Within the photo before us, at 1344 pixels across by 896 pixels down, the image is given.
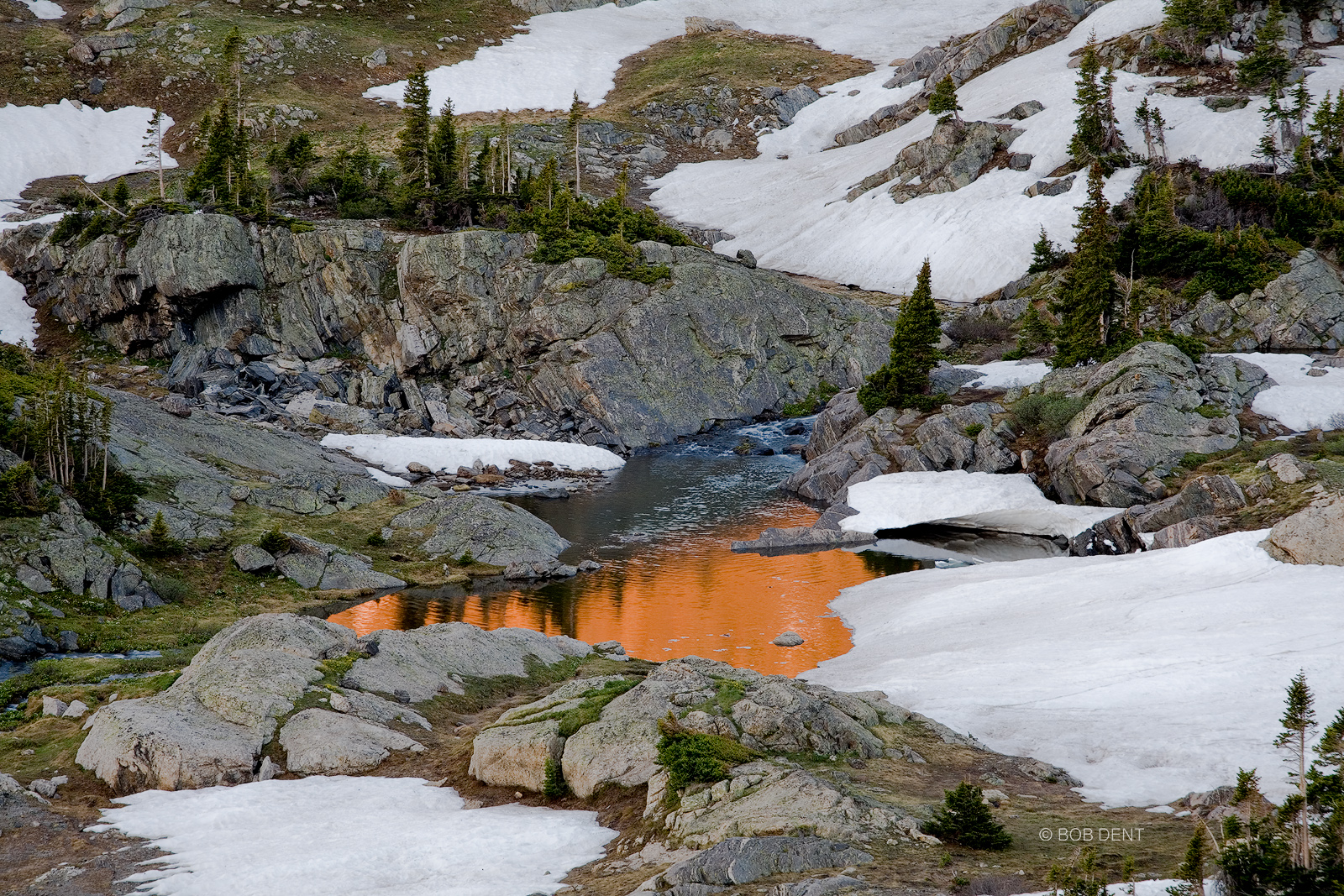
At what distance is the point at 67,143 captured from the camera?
96688 mm

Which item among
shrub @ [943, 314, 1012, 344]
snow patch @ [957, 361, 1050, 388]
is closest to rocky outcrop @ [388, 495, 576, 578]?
snow patch @ [957, 361, 1050, 388]

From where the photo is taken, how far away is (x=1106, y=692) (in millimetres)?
21734

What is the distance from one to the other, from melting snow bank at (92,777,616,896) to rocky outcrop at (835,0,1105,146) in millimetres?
104817

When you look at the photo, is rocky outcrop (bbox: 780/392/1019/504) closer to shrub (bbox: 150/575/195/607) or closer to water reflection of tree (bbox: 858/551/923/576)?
water reflection of tree (bbox: 858/551/923/576)

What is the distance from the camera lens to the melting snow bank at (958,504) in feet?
145

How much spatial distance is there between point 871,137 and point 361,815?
354 feet

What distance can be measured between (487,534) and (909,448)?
2265 cm

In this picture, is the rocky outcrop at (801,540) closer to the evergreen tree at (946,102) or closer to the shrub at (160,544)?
the shrub at (160,544)

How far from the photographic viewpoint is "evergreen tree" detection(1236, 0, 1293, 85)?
81562 mm

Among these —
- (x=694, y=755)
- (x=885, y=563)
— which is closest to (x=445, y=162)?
(x=885, y=563)

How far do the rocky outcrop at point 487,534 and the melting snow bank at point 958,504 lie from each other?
1457 centimetres

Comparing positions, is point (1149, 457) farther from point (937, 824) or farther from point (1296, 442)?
point (937, 824)

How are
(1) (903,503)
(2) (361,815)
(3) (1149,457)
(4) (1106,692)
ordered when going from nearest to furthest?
(2) (361,815)
(4) (1106,692)
(3) (1149,457)
(1) (903,503)

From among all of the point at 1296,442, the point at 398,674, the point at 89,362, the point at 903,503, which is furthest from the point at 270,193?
the point at 1296,442
